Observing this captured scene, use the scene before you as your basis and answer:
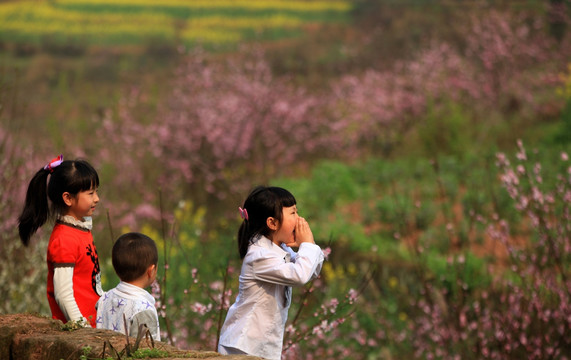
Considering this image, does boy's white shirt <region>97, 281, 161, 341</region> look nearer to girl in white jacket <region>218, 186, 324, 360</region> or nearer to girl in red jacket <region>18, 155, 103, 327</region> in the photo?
girl in red jacket <region>18, 155, 103, 327</region>

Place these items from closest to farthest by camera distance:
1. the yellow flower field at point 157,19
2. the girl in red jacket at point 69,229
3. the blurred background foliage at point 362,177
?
1. the girl in red jacket at point 69,229
2. the blurred background foliage at point 362,177
3. the yellow flower field at point 157,19

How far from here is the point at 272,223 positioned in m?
2.90

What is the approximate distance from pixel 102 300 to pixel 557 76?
474 inches

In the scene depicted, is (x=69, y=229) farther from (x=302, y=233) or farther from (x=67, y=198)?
(x=302, y=233)

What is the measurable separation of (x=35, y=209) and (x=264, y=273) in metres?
0.93

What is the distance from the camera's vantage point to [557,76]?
528 inches

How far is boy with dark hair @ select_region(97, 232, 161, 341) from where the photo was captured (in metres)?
2.77

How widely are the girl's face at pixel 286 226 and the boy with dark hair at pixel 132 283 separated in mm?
464

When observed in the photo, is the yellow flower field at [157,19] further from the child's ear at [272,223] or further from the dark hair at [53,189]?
the child's ear at [272,223]

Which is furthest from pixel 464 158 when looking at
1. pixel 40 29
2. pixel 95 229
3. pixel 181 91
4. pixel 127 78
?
pixel 40 29

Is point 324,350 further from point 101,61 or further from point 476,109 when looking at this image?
point 101,61

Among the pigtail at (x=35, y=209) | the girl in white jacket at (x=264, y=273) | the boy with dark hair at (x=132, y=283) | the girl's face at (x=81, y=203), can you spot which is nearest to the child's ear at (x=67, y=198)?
the girl's face at (x=81, y=203)

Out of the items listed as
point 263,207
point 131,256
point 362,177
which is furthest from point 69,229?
point 362,177

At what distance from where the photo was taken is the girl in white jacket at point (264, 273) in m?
2.84
